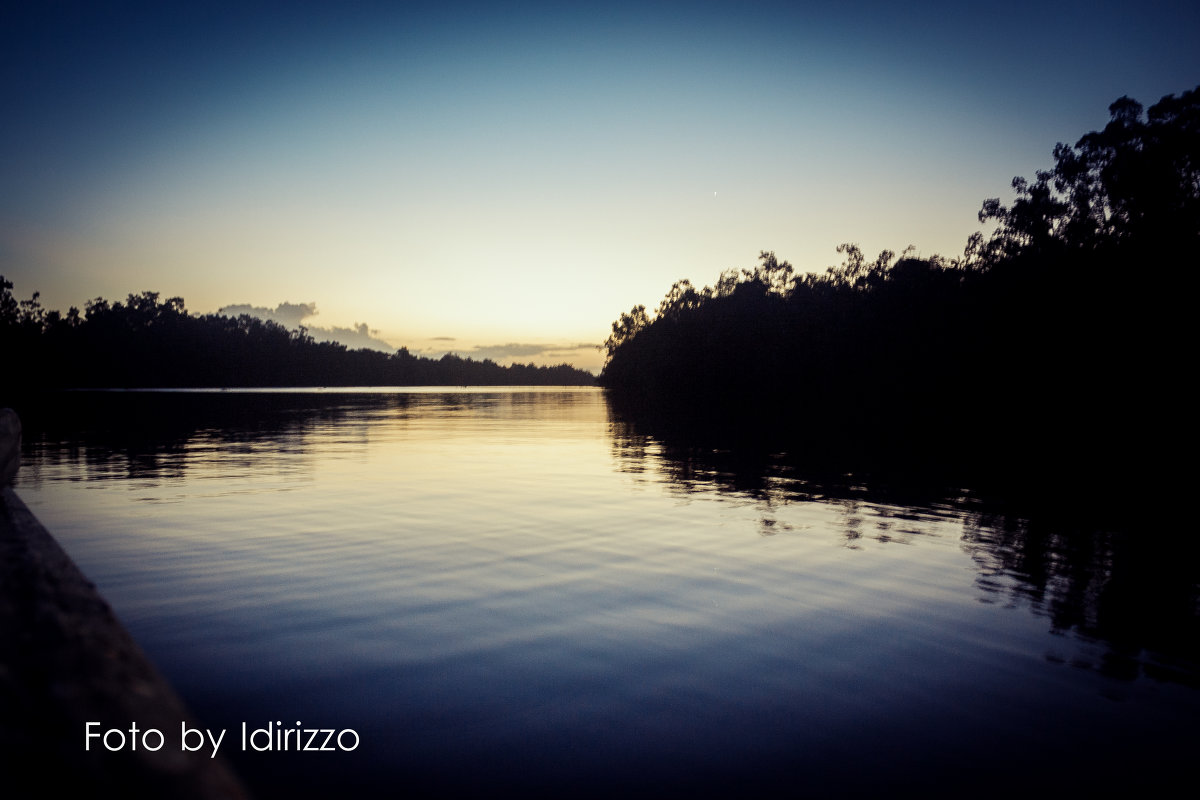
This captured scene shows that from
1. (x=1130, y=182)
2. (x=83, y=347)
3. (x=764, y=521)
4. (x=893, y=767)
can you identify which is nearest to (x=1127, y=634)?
(x=893, y=767)

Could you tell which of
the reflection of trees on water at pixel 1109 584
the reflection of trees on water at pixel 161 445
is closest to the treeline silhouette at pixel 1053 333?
the reflection of trees on water at pixel 1109 584

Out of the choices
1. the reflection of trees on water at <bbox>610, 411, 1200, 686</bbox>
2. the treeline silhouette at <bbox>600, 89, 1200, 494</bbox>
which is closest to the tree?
the treeline silhouette at <bbox>600, 89, 1200, 494</bbox>

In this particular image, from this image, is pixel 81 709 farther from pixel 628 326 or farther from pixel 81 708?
pixel 628 326

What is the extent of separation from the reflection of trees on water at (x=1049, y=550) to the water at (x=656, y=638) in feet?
0.23

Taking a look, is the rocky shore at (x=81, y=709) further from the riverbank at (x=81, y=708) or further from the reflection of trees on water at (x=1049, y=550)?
the reflection of trees on water at (x=1049, y=550)

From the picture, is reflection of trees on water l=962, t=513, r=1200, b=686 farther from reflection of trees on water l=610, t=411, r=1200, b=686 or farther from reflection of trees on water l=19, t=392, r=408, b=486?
reflection of trees on water l=19, t=392, r=408, b=486

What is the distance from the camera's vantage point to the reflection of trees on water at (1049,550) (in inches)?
296

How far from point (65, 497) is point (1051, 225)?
5791 cm

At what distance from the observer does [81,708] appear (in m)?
2.66

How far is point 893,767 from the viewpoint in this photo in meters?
4.74

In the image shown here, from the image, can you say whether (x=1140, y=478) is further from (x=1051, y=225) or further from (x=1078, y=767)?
(x=1051, y=225)

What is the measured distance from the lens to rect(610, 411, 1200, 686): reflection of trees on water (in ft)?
24.7

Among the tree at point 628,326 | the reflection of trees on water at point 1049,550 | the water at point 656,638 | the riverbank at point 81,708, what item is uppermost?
the tree at point 628,326

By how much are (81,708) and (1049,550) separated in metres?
13.8
